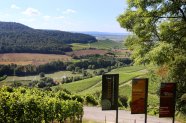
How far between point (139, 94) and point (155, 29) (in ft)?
16.6

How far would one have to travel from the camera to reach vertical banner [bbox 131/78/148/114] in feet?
71.1

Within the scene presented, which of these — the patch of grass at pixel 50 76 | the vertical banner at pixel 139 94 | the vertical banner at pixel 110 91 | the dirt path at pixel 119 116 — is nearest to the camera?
the vertical banner at pixel 110 91

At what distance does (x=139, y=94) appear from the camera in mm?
21859

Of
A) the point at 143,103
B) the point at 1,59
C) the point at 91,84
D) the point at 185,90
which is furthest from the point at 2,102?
the point at 1,59

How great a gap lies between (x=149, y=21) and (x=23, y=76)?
146060mm

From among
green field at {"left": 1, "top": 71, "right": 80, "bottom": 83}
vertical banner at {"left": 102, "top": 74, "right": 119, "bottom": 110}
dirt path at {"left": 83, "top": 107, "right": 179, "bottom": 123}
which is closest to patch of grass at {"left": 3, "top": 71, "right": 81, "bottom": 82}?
green field at {"left": 1, "top": 71, "right": 80, "bottom": 83}

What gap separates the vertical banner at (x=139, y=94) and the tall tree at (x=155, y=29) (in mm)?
1681

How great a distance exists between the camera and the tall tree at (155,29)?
22625 millimetres

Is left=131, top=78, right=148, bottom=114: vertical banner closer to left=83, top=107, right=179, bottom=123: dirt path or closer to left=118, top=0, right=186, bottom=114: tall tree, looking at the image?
left=118, top=0, right=186, bottom=114: tall tree

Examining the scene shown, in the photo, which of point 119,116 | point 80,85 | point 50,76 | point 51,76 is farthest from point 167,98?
point 51,76

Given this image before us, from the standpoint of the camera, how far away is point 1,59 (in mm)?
174875

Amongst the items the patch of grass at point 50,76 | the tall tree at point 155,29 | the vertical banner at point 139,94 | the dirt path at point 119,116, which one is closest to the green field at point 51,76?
the patch of grass at point 50,76

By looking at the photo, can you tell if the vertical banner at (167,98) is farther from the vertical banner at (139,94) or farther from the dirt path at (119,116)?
the dirt path at (119,116)

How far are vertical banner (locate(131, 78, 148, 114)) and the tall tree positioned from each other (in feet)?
5.51
